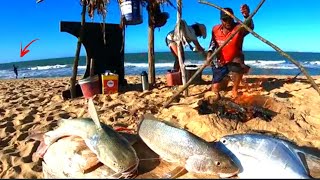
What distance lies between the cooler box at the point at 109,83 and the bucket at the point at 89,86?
0.19 meters

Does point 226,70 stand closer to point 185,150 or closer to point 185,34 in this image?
point 185,34

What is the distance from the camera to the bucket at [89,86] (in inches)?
356

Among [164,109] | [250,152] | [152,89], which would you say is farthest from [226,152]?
[152,89]

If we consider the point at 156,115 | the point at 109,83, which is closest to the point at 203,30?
the point at 109,83

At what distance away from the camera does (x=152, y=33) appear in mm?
9625

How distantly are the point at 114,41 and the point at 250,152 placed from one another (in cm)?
661

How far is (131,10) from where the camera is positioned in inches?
340

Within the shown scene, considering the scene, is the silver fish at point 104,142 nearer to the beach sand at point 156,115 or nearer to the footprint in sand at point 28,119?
the beach sand at point 156,115

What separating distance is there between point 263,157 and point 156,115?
3292 mm

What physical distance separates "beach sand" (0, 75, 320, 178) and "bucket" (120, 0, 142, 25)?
5.83 ft

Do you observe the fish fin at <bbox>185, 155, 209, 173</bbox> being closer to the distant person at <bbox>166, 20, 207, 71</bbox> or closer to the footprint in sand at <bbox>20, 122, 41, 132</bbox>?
the footprint in sand at <bbox>20, 122, 41, 132</bbox>

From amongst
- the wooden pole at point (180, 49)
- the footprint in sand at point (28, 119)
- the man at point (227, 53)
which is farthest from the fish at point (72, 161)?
the man at point (227, 53)

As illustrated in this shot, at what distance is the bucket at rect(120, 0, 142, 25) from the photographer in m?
8.61

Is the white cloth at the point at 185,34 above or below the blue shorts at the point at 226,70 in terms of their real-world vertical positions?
above
